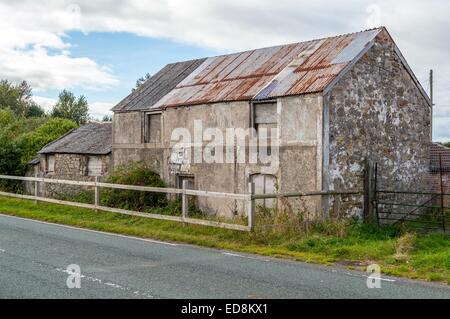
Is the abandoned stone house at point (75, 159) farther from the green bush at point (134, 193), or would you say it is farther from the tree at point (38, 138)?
the green bush at point (134, 193)

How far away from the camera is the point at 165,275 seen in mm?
8930

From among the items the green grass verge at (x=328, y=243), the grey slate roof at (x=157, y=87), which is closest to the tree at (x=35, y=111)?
the grey slate roof at (x=157, y=87)

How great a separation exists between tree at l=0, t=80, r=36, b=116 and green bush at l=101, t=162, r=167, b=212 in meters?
50.9

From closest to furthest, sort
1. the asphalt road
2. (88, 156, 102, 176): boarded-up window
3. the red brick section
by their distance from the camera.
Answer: the asphalt road, the red brick section, (88, 156, 102, 176): boarded-up window

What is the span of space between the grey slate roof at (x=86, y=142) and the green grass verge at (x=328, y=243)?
25.1 ft

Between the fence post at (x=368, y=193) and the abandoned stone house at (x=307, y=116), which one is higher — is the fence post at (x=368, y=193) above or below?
below

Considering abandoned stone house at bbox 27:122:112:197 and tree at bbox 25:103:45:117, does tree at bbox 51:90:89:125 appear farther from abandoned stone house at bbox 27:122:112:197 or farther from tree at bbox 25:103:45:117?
abandoned stone house at bbox 27:122:112:197

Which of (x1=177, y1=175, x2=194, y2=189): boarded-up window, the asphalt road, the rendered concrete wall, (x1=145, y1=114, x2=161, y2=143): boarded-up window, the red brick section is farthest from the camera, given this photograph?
(x1=145, y1=114, x2=161, y2=143): boarded-up window

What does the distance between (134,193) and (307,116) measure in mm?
6936

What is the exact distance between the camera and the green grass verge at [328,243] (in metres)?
10.2

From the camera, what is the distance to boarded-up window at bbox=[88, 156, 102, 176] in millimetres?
24109

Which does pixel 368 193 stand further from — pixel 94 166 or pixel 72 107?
pixel 72 107

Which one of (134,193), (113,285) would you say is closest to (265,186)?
(134,193)

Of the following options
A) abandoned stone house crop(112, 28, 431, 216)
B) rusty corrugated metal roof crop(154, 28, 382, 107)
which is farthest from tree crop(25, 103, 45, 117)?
rusty corrugated metal roof crop(154, 28, 382, 107)
